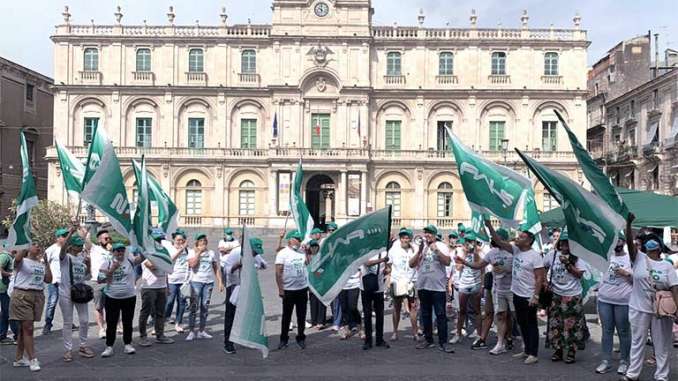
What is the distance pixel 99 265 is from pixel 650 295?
8.03m

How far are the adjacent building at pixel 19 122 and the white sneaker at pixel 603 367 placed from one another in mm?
38206

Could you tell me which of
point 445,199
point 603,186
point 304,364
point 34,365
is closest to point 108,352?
point 34,365

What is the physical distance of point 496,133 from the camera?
4269cm

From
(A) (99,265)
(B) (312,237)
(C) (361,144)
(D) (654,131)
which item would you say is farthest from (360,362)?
(D) (654,131)

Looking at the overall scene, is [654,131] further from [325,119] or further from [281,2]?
[281,2]

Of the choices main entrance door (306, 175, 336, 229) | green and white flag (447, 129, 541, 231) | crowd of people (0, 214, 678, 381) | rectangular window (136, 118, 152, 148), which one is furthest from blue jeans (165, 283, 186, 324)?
rectangular window (136, 118, 152, 148)

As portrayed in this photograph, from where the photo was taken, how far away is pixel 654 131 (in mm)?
40875

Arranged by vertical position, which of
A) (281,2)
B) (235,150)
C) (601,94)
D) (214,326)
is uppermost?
(281,2)

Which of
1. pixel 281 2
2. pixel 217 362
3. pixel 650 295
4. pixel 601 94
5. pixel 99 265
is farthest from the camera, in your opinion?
pixel 601 94

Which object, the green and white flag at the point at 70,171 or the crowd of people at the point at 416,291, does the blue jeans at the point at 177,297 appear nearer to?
the crowd of people at the point at 416,291

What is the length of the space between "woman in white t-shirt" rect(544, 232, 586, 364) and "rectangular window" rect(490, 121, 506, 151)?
3435 cm

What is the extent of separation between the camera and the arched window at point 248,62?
138ft

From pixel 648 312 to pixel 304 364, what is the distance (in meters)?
4.58

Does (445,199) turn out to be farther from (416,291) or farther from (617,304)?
(617,304)
